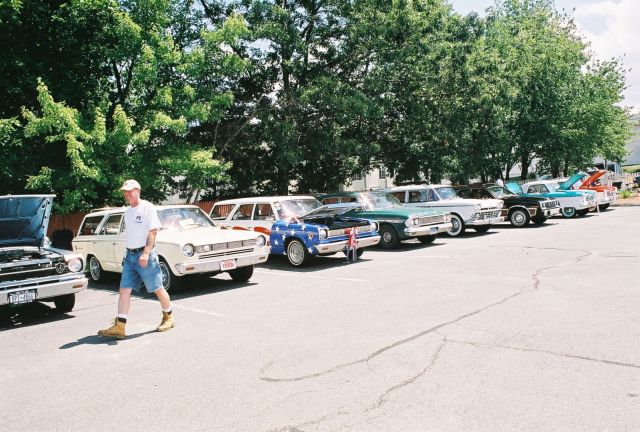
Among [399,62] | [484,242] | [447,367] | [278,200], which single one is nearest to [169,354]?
[447,367]

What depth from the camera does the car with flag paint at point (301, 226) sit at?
445 inches

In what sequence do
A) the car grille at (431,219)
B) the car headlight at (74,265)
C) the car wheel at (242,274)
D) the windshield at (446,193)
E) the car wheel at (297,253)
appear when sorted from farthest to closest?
the windshield at (446,193) < the car grille at (431,219) < the car wheel at (297,253) < the car wheel at (242,274) < the car headlight at (74,265)

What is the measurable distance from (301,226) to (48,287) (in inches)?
217

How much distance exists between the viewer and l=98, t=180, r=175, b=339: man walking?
247 inches

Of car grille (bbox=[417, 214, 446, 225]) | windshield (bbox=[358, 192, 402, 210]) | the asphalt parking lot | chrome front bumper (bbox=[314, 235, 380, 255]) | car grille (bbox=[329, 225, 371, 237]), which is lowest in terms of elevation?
the asphalt parking lot

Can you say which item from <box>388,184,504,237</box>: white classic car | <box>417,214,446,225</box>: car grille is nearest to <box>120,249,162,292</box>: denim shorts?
<box>417,214,446,225</box>: car grille

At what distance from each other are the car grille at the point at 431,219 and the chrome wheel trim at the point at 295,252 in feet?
12.5

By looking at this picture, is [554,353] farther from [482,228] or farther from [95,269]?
[482,228]

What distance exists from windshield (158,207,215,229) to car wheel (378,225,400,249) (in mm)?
5424

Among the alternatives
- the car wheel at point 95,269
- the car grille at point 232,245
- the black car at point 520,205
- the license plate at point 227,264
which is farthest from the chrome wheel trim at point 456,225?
the car wheel at point 95,269

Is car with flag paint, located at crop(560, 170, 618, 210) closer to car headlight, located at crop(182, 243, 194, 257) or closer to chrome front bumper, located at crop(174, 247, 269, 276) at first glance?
chrome front bumper, located at crop(174, 247, 269, 276)

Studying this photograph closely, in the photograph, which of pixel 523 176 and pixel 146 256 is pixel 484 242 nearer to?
pixel 146 256

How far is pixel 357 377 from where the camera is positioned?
4.44 metres

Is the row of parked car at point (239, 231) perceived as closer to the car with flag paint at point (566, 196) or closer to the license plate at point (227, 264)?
the license plate at point (227, 264)
